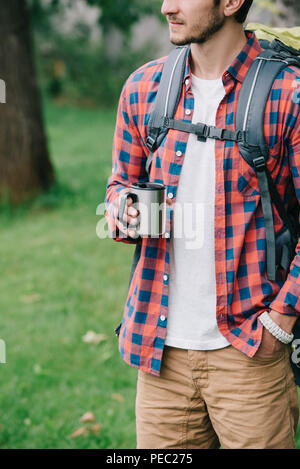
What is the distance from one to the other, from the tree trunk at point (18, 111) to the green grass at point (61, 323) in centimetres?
34

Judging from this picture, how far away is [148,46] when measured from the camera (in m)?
19.8

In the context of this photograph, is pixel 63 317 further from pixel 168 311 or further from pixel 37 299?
pixel 168 311

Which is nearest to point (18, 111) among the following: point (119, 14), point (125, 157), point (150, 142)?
point (119, 14)

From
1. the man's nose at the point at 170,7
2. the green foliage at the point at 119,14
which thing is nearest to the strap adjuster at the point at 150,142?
the man's nose at the point at 170,7

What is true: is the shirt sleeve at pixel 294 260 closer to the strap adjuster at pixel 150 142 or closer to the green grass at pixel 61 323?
the strap adjuster at pixel 150 142

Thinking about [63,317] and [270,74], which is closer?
[270,74]

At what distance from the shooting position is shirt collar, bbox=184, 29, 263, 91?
203 centimetres

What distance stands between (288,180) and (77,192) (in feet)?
20.9

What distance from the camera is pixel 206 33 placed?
79.7 inches

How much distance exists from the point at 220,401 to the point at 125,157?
0.96 meters

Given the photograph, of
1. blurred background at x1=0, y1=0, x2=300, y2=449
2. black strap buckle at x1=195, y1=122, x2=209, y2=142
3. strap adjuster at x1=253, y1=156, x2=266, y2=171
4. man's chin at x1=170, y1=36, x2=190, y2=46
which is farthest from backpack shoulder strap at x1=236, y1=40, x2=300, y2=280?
blurred background at x1=0, y1=0, x2=300, y2=449

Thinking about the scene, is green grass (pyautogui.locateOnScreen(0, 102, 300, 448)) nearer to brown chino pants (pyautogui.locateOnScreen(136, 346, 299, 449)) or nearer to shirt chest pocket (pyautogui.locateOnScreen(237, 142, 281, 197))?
brown chino pants (pyautogui.locateOnScreen(136, 346, 299, 449))

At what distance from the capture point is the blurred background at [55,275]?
362 cm
